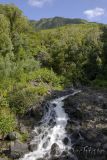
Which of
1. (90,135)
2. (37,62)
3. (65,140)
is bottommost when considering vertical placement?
(65,140)

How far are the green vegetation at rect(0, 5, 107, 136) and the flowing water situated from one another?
8.72 ft

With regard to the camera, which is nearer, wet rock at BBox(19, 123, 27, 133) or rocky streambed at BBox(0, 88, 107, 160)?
rocky streambed at BBox(0, 88, 107, 160)

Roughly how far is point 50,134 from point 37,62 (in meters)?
25.1

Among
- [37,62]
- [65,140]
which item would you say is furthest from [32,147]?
[37,62]

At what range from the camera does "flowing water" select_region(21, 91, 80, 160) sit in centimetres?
3225

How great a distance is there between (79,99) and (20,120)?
8.03 m

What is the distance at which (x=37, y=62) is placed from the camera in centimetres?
5847

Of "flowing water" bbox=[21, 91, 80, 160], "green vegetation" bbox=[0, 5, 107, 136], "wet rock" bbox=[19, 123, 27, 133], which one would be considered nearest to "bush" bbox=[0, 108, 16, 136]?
"green vegetation" bbox=[0, 5, 107, 136]

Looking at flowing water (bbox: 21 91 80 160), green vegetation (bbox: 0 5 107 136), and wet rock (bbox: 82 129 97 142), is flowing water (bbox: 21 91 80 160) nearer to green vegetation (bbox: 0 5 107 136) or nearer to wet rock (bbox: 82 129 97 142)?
wet rock (bbox: 82 129 97 142)

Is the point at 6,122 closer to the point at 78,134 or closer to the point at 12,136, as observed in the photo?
the point at 12,136

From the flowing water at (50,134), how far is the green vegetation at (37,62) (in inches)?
105

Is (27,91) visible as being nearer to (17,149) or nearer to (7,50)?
(17,149)

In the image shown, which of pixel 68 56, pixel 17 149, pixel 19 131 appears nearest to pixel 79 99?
pixel 19 131

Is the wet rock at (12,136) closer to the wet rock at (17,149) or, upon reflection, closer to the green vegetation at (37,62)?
the wet rock at (17,149)
